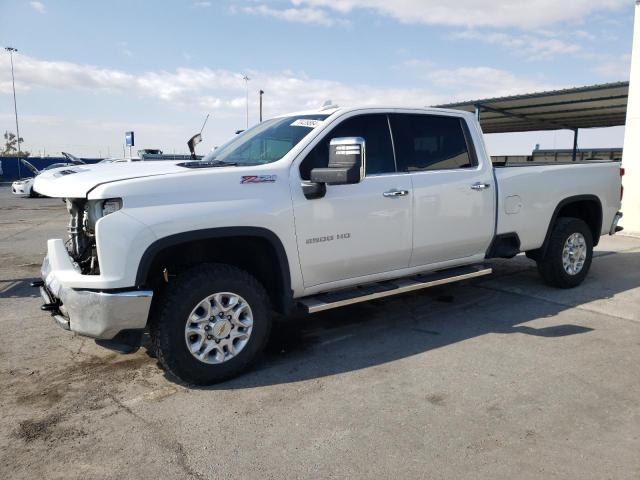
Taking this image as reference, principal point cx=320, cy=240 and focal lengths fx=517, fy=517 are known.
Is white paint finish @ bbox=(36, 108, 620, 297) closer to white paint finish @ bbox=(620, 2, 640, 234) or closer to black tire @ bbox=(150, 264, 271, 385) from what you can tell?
black tire @ bbox=(150, 264, 271, 385)

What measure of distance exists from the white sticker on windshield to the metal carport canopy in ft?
44.0

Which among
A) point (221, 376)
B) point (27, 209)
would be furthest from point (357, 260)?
point (27, 209)

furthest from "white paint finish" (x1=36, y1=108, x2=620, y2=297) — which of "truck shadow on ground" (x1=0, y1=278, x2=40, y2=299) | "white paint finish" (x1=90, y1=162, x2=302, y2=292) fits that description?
"truck shadow on ground" (x1=0, y1=278, x2=40, y2=299)

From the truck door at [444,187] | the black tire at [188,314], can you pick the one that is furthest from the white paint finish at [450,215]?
the black tire at [188,314]

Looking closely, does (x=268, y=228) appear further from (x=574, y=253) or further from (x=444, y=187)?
(x=574, y=253)

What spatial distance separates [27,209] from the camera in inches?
703

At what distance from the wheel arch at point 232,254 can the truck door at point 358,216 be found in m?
0.21

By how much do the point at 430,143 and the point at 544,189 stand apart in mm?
1641

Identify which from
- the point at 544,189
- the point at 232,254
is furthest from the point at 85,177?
the point at 544,189

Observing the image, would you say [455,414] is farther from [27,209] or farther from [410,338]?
[27,209]

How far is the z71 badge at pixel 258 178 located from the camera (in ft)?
12.1

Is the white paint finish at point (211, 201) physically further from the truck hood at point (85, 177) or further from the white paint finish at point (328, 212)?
the truck hood at point (85, 177)

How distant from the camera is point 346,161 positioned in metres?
3.59

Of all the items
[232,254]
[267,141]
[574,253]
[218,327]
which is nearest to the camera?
[218,327]
